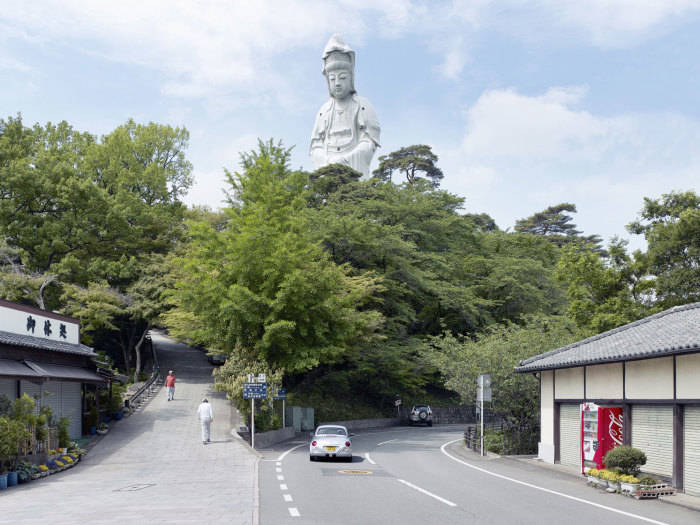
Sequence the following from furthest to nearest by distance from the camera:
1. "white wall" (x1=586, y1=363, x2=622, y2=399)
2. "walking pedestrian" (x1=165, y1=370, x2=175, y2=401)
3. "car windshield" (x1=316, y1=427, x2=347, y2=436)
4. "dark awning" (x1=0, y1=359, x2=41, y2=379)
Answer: "walking pedestrian" (x1=165, y1=370, x2=175, y2=401) < "car windshield" (x1=316, y1=427, x2=347, y2=436) < "dark awning" (x1=0, y1=359, x2=41, y2=379) < "white wall" (x1=586, y1=363, x2=622, y2=399)

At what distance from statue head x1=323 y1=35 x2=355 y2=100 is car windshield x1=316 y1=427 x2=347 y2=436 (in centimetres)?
5646

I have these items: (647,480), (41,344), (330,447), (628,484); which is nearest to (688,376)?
(647,480)

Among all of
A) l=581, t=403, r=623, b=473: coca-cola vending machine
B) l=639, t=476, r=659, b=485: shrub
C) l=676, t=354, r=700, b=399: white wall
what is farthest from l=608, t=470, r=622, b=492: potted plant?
l=676, t=354, r=700, b=399: white wall

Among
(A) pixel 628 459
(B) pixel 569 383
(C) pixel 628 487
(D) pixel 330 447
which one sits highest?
(B) pixel 569 383

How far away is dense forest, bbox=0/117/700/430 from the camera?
3116 centimetres

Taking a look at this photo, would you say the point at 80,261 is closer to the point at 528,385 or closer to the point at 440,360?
the point at 440,360

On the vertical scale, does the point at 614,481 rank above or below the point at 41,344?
below

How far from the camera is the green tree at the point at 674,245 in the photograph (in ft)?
96.2

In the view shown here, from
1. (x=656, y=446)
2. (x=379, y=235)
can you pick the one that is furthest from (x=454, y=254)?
(x=656, y=446)

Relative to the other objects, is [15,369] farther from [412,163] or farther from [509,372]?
[412,163]

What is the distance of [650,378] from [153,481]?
Answer: 13990 mm

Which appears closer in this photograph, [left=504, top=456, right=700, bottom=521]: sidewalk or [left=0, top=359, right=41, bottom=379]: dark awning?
[left=504, top=456, right=700, bottom=521]: sidewalk

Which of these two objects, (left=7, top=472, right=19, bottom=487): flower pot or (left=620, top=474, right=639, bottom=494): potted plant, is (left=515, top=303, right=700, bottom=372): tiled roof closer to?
(left=620, top=474, right=639, bottom=494): potted plant

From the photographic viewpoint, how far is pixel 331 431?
24.3 metres
